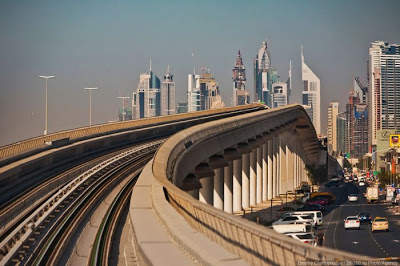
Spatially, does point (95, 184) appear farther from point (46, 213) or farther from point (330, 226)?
point (330, 226)

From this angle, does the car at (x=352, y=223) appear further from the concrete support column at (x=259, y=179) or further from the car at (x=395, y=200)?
the concrete support column at (x=259, y=179)

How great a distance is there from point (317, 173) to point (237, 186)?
8390 cm

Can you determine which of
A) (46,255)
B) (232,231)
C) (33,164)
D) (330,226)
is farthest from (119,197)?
(232,231)

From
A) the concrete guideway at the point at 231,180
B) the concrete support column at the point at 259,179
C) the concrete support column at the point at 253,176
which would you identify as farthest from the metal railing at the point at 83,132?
the concrete guideway at the point at 231,180

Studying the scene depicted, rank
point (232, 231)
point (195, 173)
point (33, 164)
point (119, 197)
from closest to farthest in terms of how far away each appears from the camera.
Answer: point (232, 231)
point (119, 197)
point (33, 164)
point (195, 173)

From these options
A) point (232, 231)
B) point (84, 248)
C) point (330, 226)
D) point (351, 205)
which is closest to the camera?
point (232, 231)

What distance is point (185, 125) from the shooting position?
95438 millimetres

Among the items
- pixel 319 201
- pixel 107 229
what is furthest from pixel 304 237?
pixel 319 201

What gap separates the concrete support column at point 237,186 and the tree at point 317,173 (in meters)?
80.2

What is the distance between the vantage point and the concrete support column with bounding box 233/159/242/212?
265 feet

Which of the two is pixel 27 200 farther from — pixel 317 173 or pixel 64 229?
pixel 317 173

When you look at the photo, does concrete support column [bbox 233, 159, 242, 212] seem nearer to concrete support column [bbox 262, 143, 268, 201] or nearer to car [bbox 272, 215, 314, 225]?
concrete support column [bbox 262, 143, 268, 201]

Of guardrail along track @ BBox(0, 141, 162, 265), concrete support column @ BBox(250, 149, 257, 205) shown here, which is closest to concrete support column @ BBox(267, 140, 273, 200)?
concrete support column @ BBox(250, 149, 257, 205)

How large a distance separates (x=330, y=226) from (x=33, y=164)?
74.8ft
